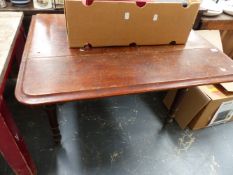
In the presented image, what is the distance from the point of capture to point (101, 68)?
801 mm

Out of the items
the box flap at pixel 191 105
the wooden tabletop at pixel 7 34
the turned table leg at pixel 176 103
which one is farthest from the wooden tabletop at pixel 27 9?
the box flap at pixel 191 105

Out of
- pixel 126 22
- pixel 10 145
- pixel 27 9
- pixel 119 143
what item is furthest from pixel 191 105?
pixel 27 9

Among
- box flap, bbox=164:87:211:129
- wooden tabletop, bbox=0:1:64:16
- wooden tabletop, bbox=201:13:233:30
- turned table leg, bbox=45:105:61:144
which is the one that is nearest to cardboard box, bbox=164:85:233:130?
box flap, bbox=164:87:211:129

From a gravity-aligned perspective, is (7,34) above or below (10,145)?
above

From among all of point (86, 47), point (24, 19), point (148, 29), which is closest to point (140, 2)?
point (148, 29)

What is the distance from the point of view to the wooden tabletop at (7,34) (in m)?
0.76

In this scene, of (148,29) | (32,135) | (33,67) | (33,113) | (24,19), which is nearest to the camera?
(33,67)

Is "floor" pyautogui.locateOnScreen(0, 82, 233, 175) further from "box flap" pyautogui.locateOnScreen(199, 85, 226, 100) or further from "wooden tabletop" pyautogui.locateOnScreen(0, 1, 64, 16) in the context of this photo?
"wooden tabletop" pyautogui.locateOnScreen(0, 1, 64, 16)

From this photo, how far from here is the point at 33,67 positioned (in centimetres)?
75

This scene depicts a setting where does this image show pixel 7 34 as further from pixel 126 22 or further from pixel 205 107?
pixel 205 107

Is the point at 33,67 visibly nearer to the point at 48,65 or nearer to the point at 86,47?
the point at 48,65

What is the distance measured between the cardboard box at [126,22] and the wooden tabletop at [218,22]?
56cm

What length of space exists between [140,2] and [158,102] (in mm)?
980

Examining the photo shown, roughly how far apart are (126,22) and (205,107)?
0.80m
